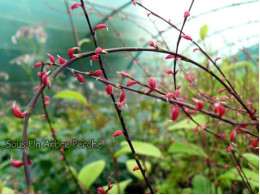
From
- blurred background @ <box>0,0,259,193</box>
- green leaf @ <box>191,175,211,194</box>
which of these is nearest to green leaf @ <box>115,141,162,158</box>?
blurred background @ <box>0,0,259,193</box>

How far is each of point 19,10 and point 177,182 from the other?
9.30ft

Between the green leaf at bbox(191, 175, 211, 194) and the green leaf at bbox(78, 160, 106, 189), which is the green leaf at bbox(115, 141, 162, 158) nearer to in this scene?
the green leaf at bbox(78, 160, 106, 189)

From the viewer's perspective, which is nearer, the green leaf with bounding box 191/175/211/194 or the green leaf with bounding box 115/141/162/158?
the green leaf with bounding box 115/141/162/158

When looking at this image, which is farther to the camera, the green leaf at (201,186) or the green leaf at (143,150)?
the green leaf at (201,186)

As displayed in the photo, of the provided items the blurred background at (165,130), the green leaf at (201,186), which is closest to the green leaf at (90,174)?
the blurred background at (165,130)

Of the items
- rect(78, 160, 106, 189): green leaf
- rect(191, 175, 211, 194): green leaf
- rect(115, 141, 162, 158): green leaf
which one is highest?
Result: rect(115, 141, 162, 158): green leaf

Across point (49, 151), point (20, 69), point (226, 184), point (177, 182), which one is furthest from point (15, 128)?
point (226, 184)

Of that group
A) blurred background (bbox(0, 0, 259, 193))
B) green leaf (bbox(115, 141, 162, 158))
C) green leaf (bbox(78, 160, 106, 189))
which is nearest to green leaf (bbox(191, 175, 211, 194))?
blurred background (bbox(0, 0, 259, 193))

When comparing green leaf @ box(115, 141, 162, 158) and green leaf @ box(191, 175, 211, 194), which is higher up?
green leaf @ box(115, 141, 162, 158)

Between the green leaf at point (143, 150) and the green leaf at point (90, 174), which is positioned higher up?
the green leaf at point (143, 150)

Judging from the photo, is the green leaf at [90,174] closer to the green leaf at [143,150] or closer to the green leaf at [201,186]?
the green leaf at [143,150]

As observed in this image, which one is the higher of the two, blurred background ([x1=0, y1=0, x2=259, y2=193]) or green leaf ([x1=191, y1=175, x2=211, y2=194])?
blurred background ([x1=0, y1=0, x2=259, y2=193])

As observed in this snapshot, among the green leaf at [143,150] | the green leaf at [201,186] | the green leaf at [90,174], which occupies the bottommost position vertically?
the green leaf at [201,186]

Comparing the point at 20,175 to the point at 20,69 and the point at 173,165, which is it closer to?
the point at 173,165
